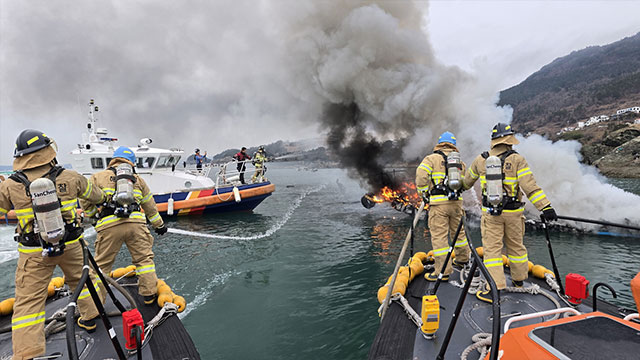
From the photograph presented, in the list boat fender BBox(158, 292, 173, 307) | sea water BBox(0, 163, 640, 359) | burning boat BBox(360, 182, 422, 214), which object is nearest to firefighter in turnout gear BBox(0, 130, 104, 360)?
boat fender BBox(158, 292, 173, 307)

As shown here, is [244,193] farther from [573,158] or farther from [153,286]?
[573,158]

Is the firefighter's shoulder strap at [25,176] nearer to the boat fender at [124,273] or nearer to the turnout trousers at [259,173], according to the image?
the boat fender at [124,273]

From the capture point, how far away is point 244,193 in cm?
1455

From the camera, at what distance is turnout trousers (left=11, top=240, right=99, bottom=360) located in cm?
266

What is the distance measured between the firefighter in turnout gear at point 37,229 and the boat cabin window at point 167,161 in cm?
1196

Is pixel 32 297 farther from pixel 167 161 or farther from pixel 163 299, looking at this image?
pixel 167 161

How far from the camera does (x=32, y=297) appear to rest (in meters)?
2.77

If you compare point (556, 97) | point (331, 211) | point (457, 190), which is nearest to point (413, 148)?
point (331, 211)

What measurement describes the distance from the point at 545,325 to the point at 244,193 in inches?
540

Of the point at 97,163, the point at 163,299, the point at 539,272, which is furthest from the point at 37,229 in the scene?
the point at 97,163

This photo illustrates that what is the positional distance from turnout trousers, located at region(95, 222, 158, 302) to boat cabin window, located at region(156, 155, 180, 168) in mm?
11326

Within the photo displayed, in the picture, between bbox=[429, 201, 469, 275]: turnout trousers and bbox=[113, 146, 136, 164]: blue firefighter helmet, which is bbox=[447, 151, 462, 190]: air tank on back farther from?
bbox=[113, 146, 136, 164]: blue firefighter helmet

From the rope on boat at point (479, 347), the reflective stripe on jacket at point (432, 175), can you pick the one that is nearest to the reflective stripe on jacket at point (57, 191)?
the rope on boat at point (479, 347)

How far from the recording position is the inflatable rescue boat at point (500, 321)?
166 cm
